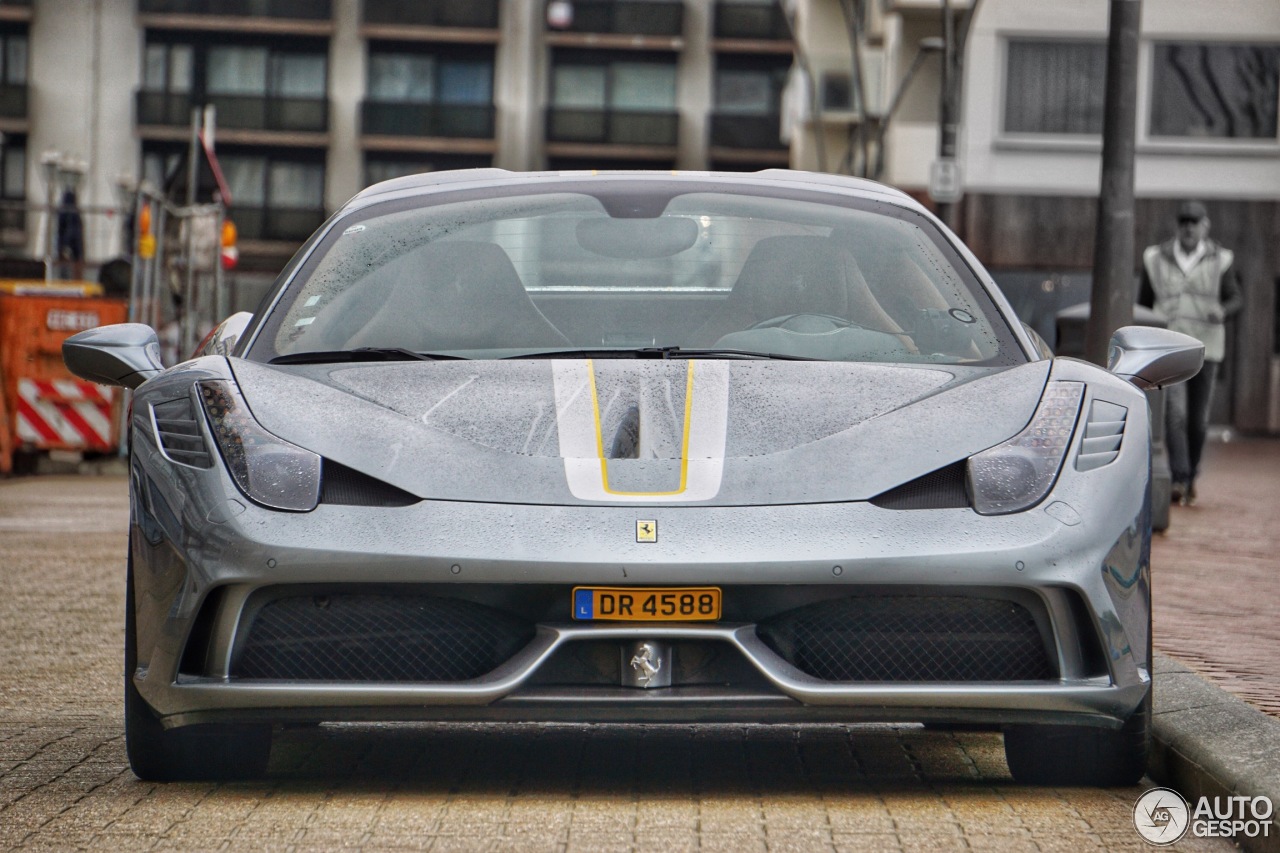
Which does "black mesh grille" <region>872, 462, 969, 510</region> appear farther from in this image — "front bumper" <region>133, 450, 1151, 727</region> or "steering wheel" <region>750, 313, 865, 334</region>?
"steering wheel" <region>750, 313, 865, 334</region>

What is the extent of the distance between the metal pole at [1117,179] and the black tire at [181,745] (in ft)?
20.3

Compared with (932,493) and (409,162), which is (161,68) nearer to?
(409,162)

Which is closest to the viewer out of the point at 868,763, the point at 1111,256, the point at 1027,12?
the point at 868,763

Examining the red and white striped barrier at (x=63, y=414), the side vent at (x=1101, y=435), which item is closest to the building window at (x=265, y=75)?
the red and white striped barrier at (x=63, y=414)

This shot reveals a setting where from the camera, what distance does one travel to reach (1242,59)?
33.7 meters

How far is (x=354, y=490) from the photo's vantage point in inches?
163

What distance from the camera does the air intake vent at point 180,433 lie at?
4273 millimetres

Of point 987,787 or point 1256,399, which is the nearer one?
point 987,787

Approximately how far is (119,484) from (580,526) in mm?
14295

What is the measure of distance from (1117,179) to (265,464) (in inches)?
262

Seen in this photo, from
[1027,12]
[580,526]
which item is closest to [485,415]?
[580,526]

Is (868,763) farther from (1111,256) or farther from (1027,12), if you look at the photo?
(1027,12)

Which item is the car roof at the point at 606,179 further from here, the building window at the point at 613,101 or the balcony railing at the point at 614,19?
the balcony railing at the point at 614,19

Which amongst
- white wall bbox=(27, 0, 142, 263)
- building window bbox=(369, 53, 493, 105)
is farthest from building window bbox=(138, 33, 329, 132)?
building window bbox=(369, 53, 493, 105)
